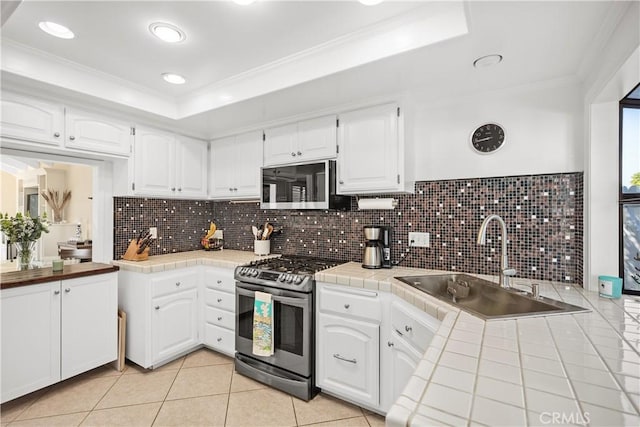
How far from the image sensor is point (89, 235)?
9.03 ft

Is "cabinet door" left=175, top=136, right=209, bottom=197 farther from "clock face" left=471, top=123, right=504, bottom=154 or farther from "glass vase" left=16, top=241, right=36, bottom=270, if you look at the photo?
"clock face" left=471, top=123, right=504, bottom=154

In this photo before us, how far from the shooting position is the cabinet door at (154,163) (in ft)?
8.94

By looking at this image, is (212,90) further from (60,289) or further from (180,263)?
(60,289)

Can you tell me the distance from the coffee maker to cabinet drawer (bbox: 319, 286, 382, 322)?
0.39 metres

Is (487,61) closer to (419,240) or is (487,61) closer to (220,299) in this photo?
(419,240)

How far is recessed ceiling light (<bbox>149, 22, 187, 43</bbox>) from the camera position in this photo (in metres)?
1.69

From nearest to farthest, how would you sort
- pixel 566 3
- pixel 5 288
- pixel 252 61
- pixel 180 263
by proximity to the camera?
pixel 566 3 < pixel 5 288 < pixel 252 61 < pixel 180 263

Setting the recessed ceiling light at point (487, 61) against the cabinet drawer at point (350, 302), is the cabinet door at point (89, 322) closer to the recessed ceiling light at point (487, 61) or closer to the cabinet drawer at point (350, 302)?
the cabinet drawer at point (350, 302)

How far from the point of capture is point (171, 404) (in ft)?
6.83

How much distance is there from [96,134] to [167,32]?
1.22 metres

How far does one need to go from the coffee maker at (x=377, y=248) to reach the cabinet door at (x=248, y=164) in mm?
1213

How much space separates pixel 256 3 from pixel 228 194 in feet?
6.41

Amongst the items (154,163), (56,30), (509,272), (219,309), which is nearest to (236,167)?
(154,163)

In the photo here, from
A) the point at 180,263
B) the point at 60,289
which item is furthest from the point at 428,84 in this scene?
the point at 60,289
